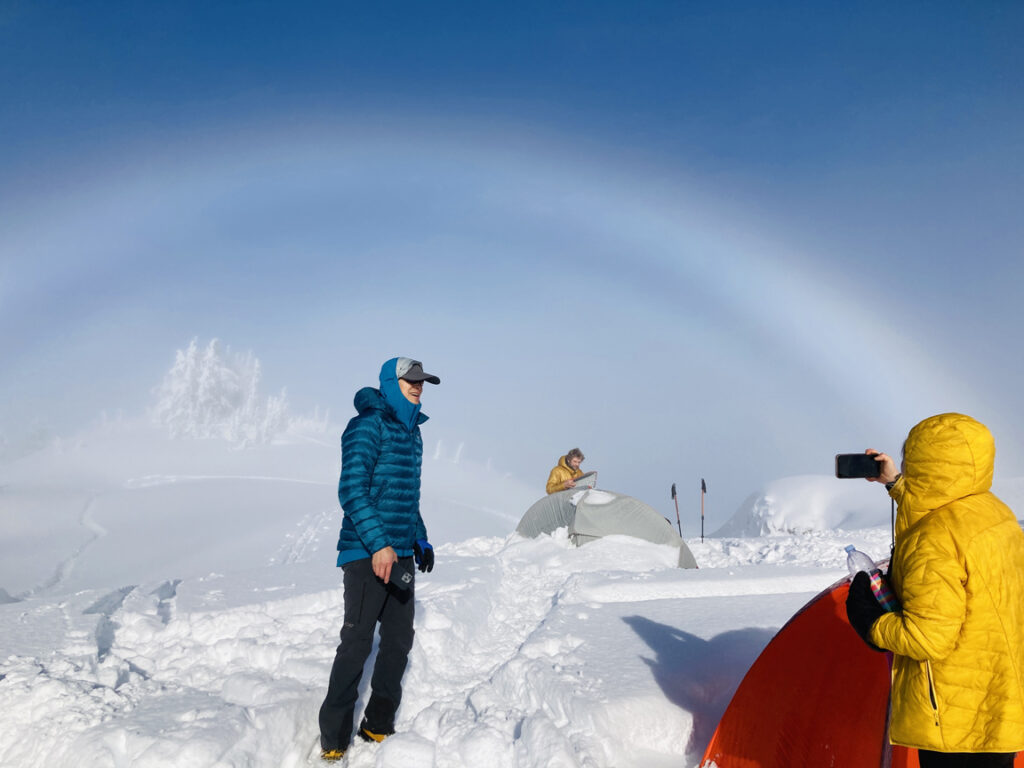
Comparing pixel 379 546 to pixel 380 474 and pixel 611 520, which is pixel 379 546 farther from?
pixel 611 520

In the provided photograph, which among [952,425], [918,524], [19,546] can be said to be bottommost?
[19,546]

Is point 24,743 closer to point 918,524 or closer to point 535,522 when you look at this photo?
point 918,524

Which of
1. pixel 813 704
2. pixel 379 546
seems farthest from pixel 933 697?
pixel 379 546

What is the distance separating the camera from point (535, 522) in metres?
10.7

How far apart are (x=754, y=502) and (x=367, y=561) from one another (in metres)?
26.6

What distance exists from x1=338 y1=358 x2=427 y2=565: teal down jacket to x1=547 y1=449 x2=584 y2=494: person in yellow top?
7887 millimetres

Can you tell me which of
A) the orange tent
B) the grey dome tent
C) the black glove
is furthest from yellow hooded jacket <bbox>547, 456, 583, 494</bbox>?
the black glove

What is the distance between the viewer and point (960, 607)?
184 cm

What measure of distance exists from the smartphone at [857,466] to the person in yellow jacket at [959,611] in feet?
1.24

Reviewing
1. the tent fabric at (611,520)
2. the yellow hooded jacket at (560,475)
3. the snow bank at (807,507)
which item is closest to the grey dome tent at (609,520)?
the tent fabric at (611,520)

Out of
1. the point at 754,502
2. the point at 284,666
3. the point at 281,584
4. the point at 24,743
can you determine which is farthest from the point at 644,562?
the point at 754,502

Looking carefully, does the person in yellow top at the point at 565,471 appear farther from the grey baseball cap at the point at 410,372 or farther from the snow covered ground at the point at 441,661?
the grey baseball cap at the point at 410,372

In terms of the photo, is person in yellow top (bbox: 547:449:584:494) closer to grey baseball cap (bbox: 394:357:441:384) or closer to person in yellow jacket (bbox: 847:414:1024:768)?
grey baseball cap (bbox: 394:357:441:384)

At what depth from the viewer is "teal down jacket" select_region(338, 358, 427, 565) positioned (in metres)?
3.33
